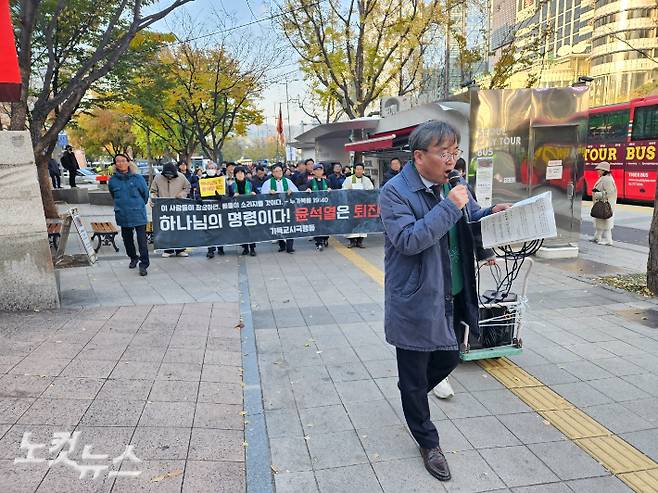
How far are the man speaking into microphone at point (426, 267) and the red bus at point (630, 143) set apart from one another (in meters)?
15.5

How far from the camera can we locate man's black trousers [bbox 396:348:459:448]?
106 inches

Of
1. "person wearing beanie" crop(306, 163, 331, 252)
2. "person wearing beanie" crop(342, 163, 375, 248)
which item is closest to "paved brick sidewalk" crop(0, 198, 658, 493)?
"person wearing beanie" crop(306, 163, 331, 252)

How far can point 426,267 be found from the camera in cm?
253

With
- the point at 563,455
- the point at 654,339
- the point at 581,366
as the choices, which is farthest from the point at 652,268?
the point at 563,455

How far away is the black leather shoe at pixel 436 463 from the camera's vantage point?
106 inches

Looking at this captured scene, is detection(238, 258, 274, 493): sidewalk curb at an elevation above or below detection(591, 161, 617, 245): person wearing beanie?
below

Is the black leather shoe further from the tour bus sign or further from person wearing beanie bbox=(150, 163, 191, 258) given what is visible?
the tour bus sign

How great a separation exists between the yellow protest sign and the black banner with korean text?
0.14 meters

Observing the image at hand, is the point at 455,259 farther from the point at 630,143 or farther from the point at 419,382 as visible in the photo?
the point at 630,143

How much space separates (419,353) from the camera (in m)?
2.65

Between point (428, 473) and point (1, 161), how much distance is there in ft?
16.6

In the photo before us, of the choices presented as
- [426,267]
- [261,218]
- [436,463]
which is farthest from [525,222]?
[261,218]

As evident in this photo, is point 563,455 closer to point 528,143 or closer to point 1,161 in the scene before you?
point 1,161

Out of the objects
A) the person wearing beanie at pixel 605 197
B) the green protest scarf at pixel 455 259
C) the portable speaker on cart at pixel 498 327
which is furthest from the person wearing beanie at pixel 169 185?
the person wearing beanie at pixel 605 197
